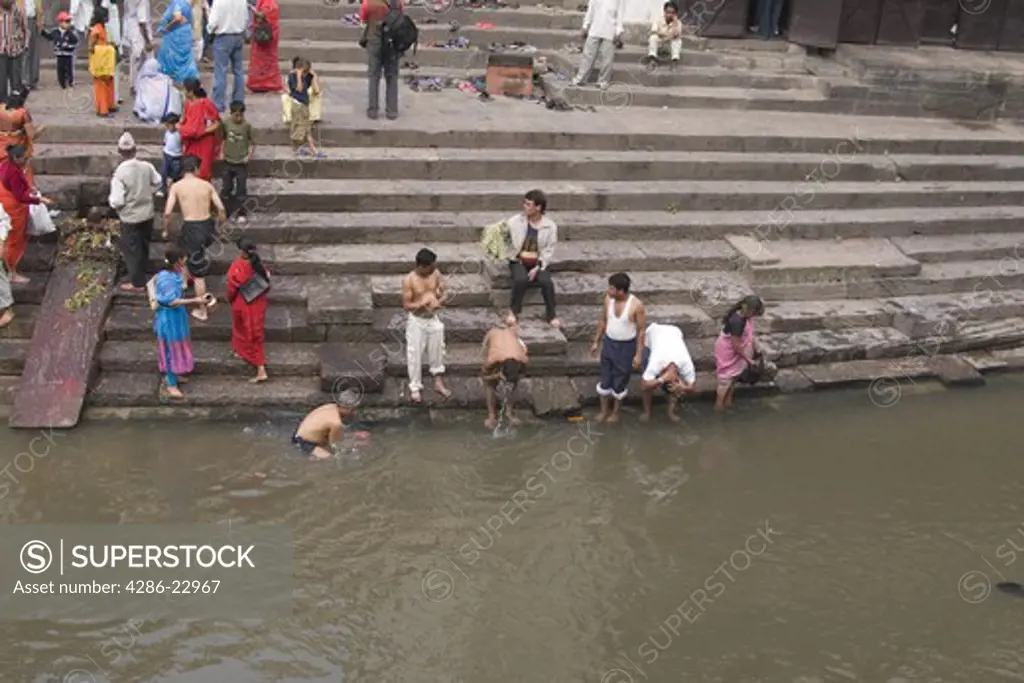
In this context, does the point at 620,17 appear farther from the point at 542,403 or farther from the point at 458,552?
the point at 458,552

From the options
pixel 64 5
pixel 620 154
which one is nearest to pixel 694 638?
pixel 620 154

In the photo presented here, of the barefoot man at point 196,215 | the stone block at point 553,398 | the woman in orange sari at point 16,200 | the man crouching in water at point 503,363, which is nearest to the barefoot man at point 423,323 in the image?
the man crouching in water at point 503,363

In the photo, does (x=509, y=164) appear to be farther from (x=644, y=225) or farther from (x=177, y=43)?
(x=177, y=43)

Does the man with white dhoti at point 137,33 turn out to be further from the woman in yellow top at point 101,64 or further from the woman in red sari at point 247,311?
the woman in red sari at point 247,311

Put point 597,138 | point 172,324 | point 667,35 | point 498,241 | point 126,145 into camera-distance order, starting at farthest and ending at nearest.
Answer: point 667,35, point 597,138, point 498,241, point 126,145, point 172,324

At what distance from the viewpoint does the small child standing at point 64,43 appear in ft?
38.1

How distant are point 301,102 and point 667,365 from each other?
15.4 ft

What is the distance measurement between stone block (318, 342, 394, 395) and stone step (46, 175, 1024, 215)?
7.02ft

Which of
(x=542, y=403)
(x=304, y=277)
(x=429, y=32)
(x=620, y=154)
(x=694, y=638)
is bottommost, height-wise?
(x=694, y=638)

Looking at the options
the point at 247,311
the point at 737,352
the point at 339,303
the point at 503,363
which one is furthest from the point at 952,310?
the point at 247,311

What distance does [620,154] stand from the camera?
12430 millimetres

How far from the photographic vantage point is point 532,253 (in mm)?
9734

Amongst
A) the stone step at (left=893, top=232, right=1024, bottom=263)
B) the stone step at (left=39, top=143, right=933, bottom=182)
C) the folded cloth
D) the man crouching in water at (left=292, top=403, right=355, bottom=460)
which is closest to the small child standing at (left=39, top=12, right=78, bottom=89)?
the stone step at (left=39, top=143, right=933, bottom=182)

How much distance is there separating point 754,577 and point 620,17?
8.34m
